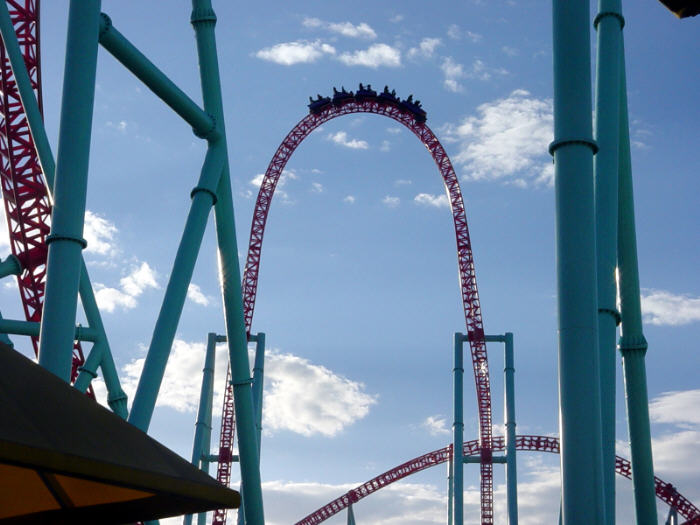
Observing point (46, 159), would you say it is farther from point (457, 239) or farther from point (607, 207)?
point (457, 239)

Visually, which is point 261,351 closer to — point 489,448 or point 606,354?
point 489,448

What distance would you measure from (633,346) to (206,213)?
3.92 metres

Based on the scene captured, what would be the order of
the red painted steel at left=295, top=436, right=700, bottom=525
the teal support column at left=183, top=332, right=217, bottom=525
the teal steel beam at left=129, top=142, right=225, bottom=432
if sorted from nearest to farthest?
the teal steel beam at left=129, top=142, right=225, bottom=432 → the teal support column at left=183, top=332, right=217, bottom=525 → the red painted steel at left=295, top=436, right=700, bottom=525

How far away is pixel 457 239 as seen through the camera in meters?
32.8

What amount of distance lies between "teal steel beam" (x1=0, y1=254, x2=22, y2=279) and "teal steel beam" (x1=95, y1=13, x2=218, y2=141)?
9098 millimetres

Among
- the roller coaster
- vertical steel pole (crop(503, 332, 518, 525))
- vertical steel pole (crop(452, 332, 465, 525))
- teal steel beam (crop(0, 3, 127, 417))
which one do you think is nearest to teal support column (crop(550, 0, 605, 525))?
the roller coaster

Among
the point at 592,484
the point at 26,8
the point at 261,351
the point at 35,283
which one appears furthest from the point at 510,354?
the point at 592,484

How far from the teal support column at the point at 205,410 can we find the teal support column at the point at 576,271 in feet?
65.9

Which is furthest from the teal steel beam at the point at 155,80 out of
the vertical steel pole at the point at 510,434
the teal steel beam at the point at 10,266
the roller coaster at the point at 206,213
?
the vertical steel pole at the point at 510,434

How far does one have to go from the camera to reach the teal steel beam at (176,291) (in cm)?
661

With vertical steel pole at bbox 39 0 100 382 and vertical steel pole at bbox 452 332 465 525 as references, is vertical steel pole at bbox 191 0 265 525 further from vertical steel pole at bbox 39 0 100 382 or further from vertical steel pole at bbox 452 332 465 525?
vertical steel pole at bbox 452 332 465 525

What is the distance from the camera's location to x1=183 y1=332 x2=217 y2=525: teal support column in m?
23.8

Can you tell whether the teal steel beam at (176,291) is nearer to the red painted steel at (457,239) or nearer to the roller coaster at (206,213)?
the roller coaster at (206,213)

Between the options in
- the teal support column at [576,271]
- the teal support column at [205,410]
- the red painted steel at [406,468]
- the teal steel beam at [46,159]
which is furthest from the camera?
the red painted steel at [406,468]
